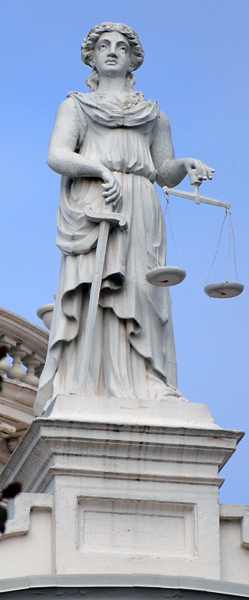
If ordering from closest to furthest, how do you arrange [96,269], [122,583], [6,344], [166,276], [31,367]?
[122,583]
[166,276]
[96,269]
[6,344]
[31,367]

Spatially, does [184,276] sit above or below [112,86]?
below

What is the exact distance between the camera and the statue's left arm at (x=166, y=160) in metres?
12.2

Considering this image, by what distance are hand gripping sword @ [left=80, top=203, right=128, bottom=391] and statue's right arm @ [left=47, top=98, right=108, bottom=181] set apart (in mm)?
307

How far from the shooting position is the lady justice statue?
11359 mm

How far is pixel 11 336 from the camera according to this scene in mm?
15828

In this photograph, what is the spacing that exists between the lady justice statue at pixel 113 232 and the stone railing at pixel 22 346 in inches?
152

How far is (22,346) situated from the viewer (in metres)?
→ 15.9

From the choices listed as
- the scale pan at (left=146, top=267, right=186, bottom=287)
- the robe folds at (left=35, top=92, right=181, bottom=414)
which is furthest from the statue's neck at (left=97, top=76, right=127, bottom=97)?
the scale pan at (left=146, top=267, right=186, bottom=287)

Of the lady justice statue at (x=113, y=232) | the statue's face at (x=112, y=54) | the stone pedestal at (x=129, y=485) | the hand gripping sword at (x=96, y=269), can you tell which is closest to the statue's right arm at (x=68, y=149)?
the lady justice statue at (x=113, y=232)

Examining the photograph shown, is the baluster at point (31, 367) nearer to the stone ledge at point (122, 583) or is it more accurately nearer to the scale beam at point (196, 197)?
the scale beam at point (196, 197)

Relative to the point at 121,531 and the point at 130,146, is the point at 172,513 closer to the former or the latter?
the point at 121,531

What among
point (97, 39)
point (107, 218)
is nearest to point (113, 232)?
point (107, 218)

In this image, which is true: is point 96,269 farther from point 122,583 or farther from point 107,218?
point 122,583

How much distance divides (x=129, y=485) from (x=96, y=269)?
1693 mm
